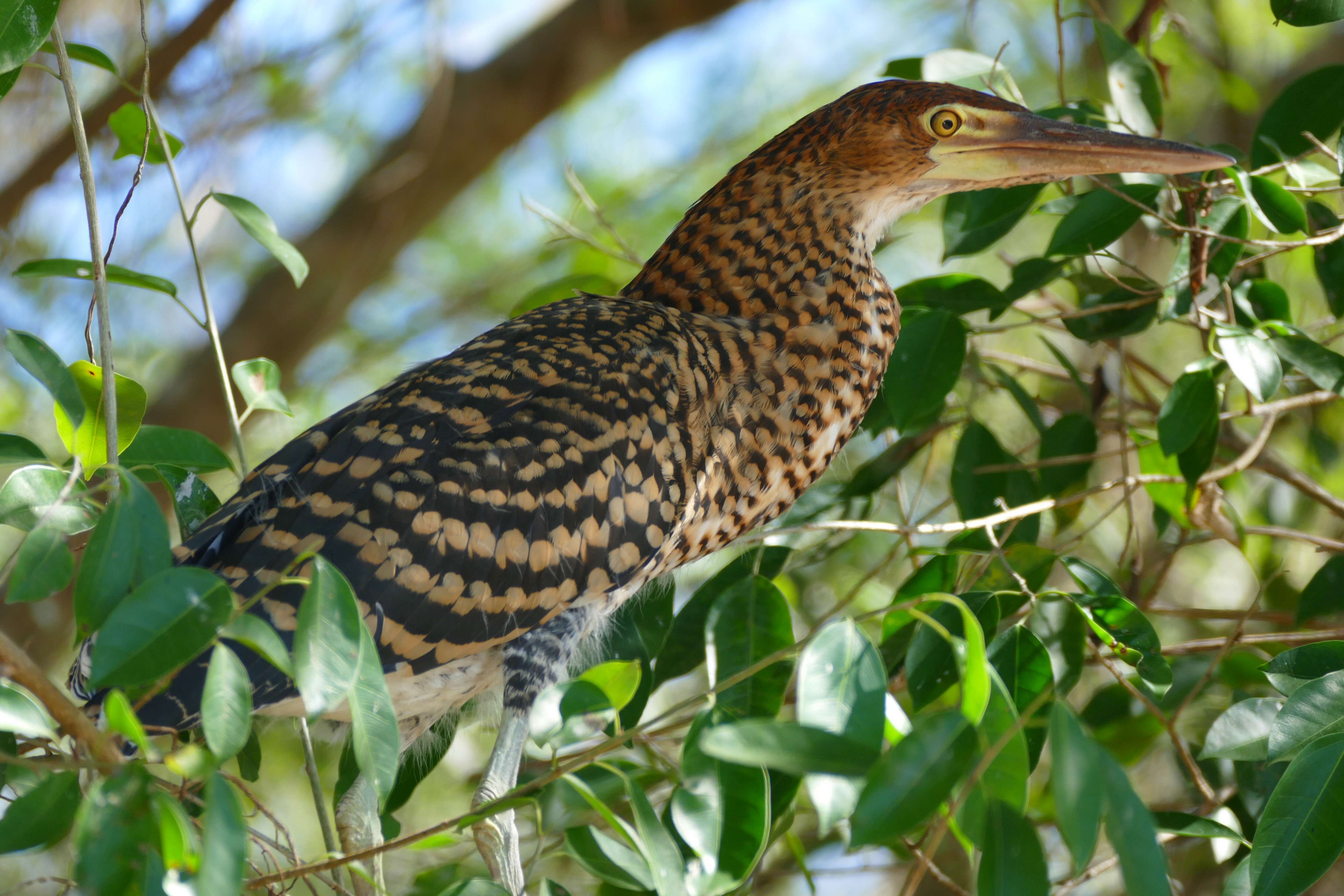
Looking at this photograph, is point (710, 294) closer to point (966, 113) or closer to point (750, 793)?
point (966, 113)

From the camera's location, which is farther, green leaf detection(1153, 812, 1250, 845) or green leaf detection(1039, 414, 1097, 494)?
green leaf detection(1039, 414, 1097, 494)

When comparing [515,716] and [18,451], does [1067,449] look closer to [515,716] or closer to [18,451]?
[515,716]

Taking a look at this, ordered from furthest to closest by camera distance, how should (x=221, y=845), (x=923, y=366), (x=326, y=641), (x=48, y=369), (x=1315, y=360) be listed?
1. (x=923, y=366)
2. (x=1315, y=360)
3. (x=48, y=369)
4. (x=326, y=641)
5. (x=221, y=845)

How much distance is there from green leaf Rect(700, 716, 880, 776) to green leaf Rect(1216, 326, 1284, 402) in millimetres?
986

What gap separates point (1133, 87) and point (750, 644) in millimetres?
1306

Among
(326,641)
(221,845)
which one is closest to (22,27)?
(326,641)

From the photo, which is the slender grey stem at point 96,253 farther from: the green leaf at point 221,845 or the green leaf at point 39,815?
the green leaf at point 221,845

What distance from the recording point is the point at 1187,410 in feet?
5.52

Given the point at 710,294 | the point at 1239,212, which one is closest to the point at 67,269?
the point at 710,294

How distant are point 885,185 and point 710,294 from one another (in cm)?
38

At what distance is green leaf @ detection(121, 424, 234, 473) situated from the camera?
1.62m

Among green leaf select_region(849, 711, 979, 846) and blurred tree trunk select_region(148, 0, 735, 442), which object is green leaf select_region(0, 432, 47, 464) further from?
blurred tree trunk select_region(148, 0, 735, 442)

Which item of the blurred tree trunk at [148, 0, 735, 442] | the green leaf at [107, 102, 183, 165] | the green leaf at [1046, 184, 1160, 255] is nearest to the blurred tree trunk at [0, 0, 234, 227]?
the blurred tree trunk at [148, 0, 735, 442]

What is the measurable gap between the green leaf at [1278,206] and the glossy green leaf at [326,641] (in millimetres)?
1435
